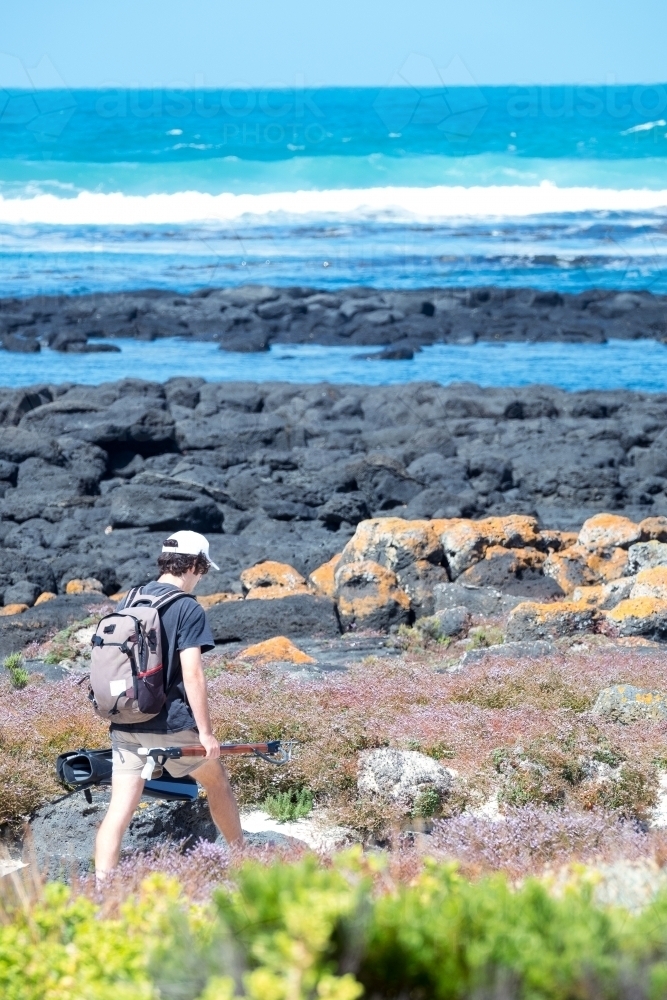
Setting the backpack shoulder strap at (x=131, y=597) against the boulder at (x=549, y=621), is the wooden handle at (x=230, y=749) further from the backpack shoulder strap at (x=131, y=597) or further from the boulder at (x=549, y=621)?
the boulder at (x=549, y=621)

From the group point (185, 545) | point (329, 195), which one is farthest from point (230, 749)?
point (329, 195)

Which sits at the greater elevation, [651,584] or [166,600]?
[166,600]

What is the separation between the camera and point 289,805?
6789 millimetres

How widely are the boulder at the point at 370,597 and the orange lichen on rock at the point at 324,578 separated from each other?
1.78 ft

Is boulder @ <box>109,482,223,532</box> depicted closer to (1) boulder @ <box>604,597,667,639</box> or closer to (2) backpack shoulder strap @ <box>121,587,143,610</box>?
(1) boulder @ <box>604,597,667,639</box>

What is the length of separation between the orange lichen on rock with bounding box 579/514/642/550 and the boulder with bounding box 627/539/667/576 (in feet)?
4.03

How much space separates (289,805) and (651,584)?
239 inches

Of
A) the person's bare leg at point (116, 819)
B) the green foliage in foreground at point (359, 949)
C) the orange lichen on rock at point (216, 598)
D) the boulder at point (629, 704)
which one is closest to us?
the green foliage in foreground at point (359, 949)

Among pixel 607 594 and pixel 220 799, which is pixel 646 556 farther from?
pixel 220 799

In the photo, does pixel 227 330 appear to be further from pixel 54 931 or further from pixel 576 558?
pixel 54 931

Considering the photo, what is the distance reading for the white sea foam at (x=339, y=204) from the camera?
64.9 metres

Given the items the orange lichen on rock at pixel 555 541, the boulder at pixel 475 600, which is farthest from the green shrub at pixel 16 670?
the orange lichen on rock at pixel 555 541

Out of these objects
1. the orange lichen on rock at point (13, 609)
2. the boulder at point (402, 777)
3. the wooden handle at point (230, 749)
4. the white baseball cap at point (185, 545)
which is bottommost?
the orange lichen on rock at point (13, 609)

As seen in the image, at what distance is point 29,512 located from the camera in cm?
1778
